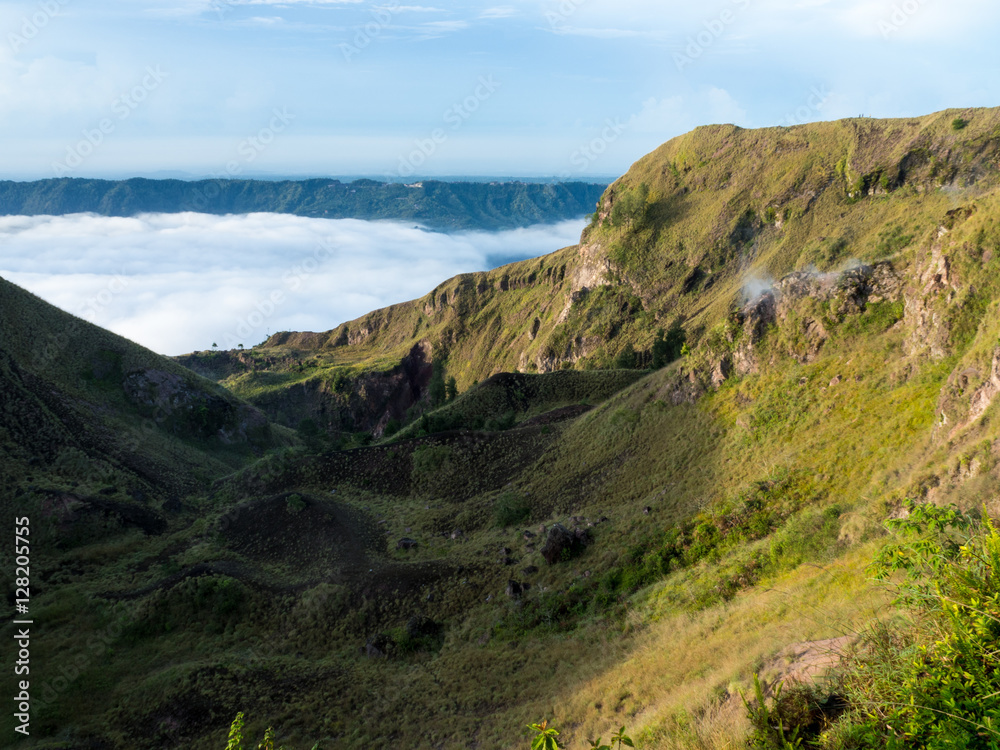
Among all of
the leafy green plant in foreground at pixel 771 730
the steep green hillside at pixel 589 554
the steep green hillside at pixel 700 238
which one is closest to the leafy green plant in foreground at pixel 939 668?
the steep green hillside at pixel 589 554

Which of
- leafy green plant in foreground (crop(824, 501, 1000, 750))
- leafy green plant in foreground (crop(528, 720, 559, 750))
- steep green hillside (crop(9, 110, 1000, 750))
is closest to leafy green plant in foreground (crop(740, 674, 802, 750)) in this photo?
steep green hillside (crop(9, 110, 1000, 750))

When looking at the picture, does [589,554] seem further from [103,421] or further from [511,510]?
[103,421]

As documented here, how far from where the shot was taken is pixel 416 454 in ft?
153

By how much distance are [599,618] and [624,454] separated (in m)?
14.4

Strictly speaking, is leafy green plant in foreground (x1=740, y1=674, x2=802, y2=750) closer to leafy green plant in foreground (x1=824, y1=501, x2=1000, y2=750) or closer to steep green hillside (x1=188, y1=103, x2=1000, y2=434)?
leafy green plant in foreground (x1=824, y1=501, x2=1000, y2=750)

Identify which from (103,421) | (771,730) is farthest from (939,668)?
(103,421)

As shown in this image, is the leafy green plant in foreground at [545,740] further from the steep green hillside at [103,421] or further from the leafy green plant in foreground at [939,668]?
the steep green hillside at [103,421]

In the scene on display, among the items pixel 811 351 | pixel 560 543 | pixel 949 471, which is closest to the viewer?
pixel 949 471

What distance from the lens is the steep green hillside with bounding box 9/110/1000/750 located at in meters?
16.2

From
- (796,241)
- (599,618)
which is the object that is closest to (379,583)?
(599,618)

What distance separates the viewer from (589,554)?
27703mm

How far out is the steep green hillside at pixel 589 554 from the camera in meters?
16.2

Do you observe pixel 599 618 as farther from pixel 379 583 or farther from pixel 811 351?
pixel 811 351

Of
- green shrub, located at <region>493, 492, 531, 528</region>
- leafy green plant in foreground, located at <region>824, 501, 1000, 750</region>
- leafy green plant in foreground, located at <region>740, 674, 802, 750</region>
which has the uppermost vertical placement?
leafy green plant in foreground, located at <region>824, 501, 1000, 750</region>
